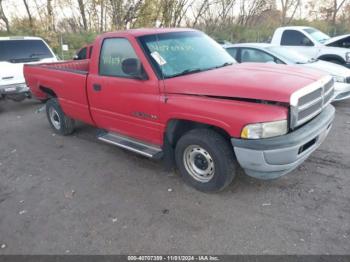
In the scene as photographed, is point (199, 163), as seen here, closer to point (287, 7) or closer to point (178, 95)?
point (178, 95)

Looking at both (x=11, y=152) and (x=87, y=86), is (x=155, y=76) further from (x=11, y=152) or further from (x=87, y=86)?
(x=11, y=152)

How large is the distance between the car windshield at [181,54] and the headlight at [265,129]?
125 cm

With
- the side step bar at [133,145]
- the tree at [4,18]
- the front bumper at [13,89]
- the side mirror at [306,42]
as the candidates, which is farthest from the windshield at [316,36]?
the tree at [4,18]

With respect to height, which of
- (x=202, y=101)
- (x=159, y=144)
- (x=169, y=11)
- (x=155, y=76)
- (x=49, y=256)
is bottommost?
(x=49, y=256)

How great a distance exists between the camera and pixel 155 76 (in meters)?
3.77

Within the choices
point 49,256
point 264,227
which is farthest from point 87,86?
point 264,227

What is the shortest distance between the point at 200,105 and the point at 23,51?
7.17 m

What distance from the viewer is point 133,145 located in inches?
171

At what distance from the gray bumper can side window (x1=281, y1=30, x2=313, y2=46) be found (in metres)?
7.63

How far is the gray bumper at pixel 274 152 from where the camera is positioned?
3008 millimetres

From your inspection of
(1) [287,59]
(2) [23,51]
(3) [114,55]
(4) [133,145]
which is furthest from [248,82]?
(2) [23,51]

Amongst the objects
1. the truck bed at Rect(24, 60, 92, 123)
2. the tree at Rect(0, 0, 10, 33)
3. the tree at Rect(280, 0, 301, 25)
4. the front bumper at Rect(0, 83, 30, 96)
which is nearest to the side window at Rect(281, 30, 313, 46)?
the truck bed at Rect(24, 60, 92, 123)

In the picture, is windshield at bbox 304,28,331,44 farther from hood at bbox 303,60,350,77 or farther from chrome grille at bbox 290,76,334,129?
chrome grille at bbox 290,76,334,129

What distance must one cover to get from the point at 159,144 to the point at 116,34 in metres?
1.71
